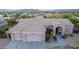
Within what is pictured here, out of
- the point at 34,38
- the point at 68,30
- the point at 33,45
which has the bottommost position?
the point at 33,45

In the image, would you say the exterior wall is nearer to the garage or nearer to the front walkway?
the front walkway

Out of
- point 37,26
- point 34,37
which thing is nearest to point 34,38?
point 34,37

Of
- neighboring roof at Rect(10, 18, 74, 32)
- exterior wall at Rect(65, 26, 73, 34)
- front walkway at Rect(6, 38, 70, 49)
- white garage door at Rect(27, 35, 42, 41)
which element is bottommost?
front walkway at Rect(6, 38, 70, 49)

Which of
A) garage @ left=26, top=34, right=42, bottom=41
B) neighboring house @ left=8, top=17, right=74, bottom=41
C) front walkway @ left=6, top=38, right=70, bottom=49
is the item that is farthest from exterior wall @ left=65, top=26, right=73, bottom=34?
garage @ left=26, top=34, right=42, bottom=41

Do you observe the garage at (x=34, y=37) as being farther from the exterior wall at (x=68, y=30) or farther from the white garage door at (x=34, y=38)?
the exterior wall at (x=68, y=30)

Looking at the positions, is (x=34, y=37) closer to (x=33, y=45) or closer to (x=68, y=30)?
→ (x=33, y=45)

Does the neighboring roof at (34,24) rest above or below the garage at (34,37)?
above

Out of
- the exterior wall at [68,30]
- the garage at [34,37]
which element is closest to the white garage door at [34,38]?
the garage at [34,37]
